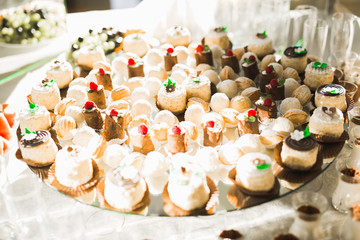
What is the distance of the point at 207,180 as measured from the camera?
202 cm

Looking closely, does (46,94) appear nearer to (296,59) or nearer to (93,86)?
(93,86)

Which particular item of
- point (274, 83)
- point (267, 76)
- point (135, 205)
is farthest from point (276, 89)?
→ point (135, 205)

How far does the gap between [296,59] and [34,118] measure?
177 centimetres

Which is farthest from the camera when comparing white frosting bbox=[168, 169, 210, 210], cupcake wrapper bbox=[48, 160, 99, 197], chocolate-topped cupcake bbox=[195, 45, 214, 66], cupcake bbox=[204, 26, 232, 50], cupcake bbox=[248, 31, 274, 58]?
cupcake bbox=[204, 26, 232, 50]

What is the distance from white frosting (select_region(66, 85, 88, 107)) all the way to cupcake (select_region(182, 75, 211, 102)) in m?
0.66

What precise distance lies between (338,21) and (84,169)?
2.56m

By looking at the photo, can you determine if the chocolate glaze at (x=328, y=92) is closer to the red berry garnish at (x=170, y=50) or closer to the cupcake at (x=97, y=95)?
the red berry garnish at (x=170, y=50)

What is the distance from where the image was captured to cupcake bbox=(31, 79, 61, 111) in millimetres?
2648

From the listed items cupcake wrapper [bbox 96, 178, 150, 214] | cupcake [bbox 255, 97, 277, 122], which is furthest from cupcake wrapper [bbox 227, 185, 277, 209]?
cupcake [bbox 255, 97, 277, 122]

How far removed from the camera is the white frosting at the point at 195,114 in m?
2.45

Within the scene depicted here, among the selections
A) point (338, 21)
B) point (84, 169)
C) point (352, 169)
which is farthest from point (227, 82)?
point (338, 21)

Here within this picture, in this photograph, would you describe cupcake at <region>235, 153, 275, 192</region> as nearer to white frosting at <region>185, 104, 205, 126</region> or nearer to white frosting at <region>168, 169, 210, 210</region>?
white frosting at <region>168, 169, 210, 210</region>

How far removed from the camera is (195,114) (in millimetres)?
2447

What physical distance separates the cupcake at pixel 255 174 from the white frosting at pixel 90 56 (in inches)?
61.8
